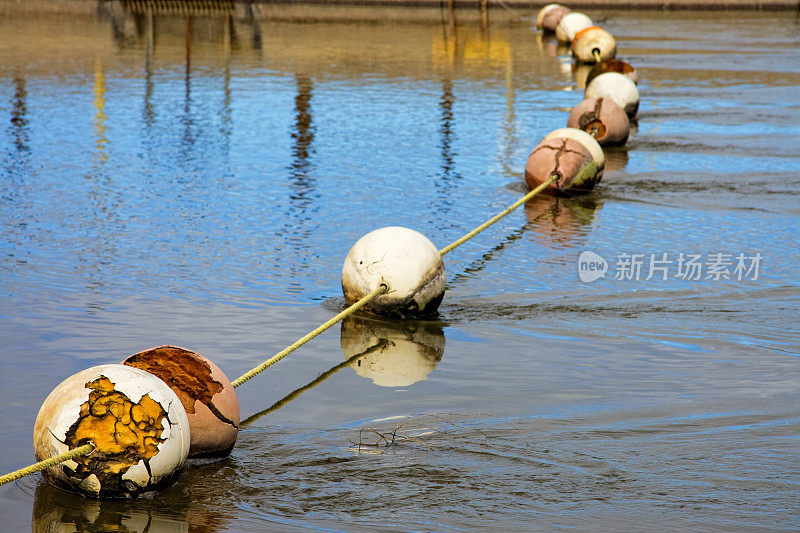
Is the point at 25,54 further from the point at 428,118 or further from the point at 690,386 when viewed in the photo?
the point at 690,386

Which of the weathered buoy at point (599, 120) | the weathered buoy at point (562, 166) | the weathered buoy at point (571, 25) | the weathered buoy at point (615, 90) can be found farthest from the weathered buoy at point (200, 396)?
the weathered buoy at point (571, 25)

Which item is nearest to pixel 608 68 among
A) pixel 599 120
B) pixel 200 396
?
pixel 599 120

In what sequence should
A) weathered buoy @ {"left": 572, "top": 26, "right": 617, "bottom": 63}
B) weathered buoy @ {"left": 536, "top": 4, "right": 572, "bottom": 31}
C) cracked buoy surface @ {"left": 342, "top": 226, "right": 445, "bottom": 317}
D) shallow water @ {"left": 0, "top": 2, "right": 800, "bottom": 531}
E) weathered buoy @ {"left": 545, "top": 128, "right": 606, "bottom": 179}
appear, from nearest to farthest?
shallow water @ {"left": 0, "top": 2, "right": 800, "bottom": 531}, cracked buoy surface @ {"left": 342, "top": 226, "right": 445, "bottom": 317}, weathered buoy @ {"left": 545, "top": 128, "right": 606, "bottom": 179}, weathered buoy @ {"left": 572, "top": 26, "right": 617, "bottom": 63}, weathered buoy @ {"left": 536, "top": 4, "right": 572, "bottom": 31}

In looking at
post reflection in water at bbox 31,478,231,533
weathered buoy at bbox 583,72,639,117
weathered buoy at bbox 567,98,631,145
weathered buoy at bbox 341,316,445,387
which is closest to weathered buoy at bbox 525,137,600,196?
weathered buoy at bbox 567,98,631,145

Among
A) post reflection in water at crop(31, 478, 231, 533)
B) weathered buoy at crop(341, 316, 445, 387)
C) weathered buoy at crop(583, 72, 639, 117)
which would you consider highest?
weathered buoy at crop(583, 72, 639, 117)

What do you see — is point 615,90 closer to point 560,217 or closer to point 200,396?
point 560,217

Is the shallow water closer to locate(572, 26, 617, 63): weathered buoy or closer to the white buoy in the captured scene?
the white buoy

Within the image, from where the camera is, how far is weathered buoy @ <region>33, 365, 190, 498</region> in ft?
15.7

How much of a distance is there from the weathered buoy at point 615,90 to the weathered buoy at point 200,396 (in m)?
13.2

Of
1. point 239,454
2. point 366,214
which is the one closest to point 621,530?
point 239,454

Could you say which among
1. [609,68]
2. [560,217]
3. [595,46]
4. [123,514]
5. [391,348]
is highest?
[609,68]

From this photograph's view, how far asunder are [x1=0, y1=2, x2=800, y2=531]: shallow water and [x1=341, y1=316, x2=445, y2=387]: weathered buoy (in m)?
0.02

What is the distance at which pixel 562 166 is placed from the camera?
482 inches

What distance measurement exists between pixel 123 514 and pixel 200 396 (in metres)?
0.73
